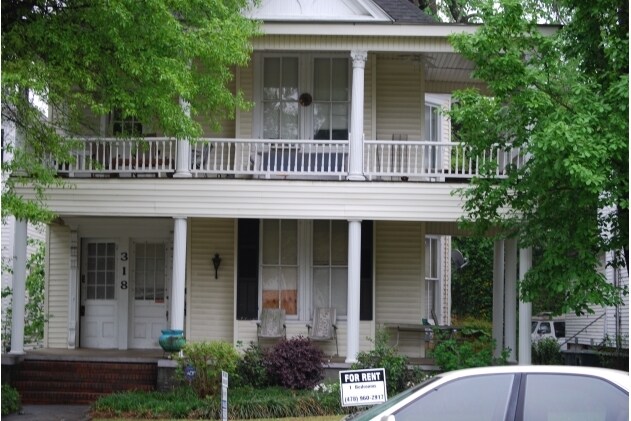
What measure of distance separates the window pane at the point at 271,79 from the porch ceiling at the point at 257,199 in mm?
2597

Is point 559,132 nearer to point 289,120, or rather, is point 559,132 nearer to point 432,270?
point 289,120

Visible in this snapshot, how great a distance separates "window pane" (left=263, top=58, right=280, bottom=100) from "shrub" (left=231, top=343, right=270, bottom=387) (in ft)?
17.6

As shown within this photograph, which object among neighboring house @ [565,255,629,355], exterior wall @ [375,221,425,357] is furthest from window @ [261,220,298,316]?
neighboring house @ [565,255,629,355]

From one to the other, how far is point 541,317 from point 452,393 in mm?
27050

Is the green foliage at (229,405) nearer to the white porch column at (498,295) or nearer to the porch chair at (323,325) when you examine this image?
the porch chair at (323,325)

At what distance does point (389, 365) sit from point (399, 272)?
3.60 meters

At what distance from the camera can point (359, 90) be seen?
19.3m

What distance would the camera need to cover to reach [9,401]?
1739 centimetres

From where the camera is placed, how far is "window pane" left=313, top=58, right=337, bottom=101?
21312mm

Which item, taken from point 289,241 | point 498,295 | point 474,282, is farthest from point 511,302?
point 474,282

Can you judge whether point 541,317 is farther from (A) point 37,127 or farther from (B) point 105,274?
(A) point 37,127

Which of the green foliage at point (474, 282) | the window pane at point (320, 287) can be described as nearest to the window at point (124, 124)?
the window pane at point (320, 287)

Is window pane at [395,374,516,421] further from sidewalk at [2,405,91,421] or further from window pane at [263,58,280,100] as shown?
window pane at [263,58,280,100]

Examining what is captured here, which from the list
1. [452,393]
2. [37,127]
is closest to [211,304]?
[37,127]
